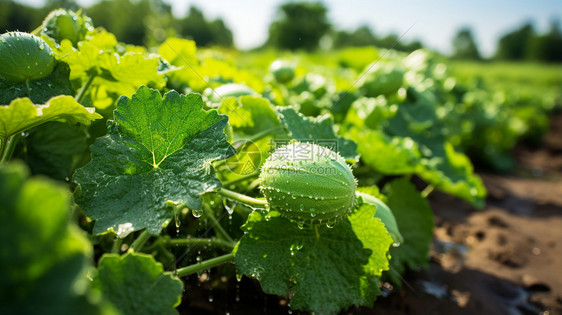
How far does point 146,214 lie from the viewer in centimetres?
112

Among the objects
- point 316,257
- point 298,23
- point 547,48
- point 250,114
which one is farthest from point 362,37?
point 547,48

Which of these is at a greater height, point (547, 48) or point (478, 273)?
point (478, 273)

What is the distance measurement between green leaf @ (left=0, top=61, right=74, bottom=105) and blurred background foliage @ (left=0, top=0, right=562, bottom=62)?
20 cm

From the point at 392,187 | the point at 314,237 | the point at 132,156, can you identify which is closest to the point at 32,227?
the point at 132,156

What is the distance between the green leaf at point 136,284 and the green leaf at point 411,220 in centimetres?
147

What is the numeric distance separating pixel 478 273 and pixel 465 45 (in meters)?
55.8

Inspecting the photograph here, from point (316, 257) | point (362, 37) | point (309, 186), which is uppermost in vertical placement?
point (309, 186)

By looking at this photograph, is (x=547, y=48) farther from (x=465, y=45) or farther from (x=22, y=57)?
(x=22, y=57)

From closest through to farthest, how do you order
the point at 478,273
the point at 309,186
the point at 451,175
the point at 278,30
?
the point at 309,186
the point at 478,273
the point at 451,175
the point at 278,30

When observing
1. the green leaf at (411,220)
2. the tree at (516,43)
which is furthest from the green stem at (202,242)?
the tree at (516,43)

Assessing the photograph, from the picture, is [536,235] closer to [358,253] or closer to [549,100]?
[358,253]

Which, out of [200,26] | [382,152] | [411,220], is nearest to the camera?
[382,152]

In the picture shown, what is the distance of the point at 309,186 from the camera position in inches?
48.1

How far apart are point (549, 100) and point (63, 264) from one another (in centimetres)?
1625
